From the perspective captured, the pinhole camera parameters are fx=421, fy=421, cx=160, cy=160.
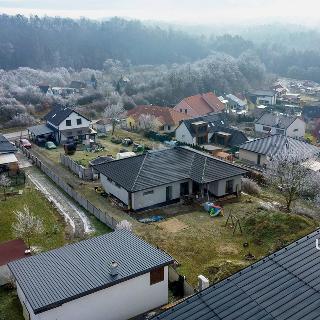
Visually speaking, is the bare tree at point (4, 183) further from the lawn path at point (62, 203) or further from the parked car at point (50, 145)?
the parked car at point (50, 145)

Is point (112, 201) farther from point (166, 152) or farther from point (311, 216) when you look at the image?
point (311, 216)

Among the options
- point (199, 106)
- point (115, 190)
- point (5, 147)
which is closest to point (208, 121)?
point (199, 106)

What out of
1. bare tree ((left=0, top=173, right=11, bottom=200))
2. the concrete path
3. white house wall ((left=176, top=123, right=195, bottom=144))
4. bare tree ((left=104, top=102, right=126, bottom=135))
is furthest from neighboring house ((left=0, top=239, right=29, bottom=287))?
bare tree ((left=104, top=102, right=126, bottom=135))

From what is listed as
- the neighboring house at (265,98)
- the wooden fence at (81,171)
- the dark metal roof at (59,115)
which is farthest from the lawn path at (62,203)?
the neighboring house at (265,98)

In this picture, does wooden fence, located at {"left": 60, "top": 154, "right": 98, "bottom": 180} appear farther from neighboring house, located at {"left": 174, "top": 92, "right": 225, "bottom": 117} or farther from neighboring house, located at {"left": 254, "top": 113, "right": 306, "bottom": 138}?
neighboring house, located at {"left": 174, "top": 92, "right": 225, "bottom": 117}

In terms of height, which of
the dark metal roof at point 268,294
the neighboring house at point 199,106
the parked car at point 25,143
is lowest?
the neighboring house at point 199,106

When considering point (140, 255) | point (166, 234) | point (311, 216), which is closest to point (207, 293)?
point (140, 255)
